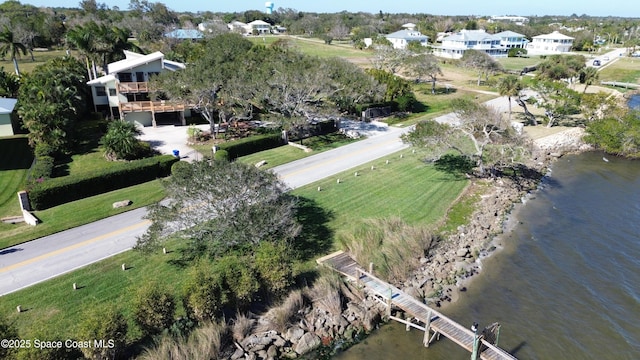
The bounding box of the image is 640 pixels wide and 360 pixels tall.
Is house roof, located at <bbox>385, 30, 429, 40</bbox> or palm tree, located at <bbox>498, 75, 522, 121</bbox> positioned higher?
house roof, located at <bbox>385, 30, 429, 40</bbox>

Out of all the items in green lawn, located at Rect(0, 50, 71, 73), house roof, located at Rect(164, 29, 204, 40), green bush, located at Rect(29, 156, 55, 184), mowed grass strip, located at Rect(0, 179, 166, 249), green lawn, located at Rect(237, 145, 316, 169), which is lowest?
mowed grass strip, located at Rect(0, 179, 166, 249)

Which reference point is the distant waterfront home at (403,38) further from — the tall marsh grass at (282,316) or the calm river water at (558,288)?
the tall marsh grass at (282,316)

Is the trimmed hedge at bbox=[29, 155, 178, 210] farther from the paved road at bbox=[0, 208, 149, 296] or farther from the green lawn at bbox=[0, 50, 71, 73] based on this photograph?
the green lawn at bbox=[0, 50, 71, 73]

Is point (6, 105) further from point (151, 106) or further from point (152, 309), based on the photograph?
point (152, 309)

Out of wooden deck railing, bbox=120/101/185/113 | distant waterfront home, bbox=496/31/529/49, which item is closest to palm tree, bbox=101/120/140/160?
wooden deck railing, bbox=120/101/185/113

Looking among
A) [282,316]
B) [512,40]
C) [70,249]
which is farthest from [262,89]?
[512,40]

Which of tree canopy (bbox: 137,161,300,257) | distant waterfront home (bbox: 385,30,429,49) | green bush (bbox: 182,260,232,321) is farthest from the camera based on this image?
distant waterfront home (bbox: 385,30,429,49)

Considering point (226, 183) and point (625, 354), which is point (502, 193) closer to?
point (625, 354)

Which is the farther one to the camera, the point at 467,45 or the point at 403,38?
the point at 403,38
